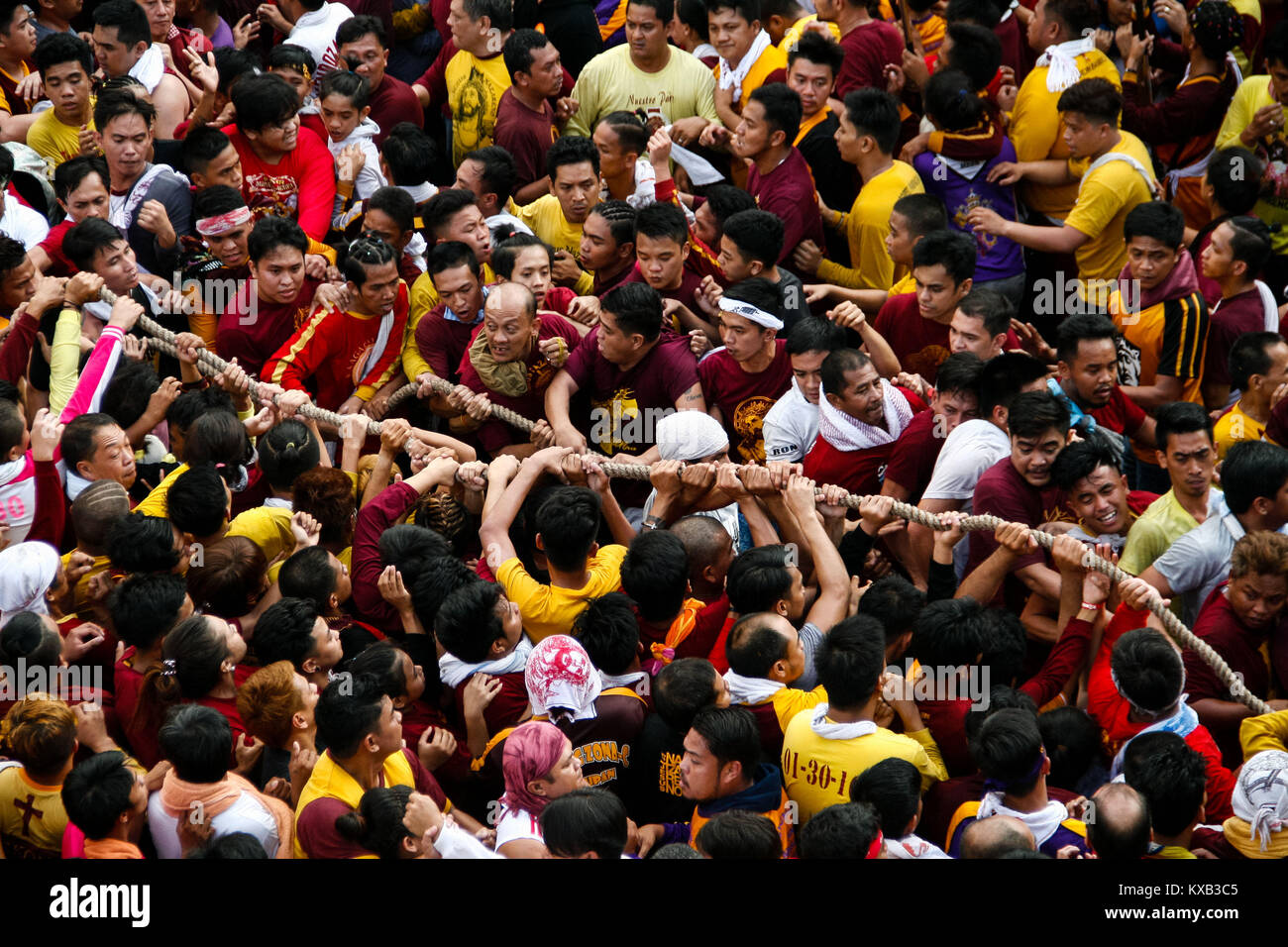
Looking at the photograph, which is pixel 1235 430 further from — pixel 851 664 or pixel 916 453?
pixel 851 664

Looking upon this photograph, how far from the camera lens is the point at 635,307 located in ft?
21.7

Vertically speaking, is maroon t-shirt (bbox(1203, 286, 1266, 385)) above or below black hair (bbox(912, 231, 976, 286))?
below

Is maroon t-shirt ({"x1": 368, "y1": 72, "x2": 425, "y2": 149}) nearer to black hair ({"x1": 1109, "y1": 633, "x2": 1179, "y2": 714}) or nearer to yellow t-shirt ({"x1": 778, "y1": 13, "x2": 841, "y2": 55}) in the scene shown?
yellow t-shirt ({"x1": 778, "y1": 13, "x2": 841, "y2": 55})

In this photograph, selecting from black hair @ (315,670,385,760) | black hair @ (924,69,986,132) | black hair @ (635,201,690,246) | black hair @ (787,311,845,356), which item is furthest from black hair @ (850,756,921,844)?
black hair @ (924,69,986,132)

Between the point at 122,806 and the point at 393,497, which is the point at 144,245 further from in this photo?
the point at 122,806

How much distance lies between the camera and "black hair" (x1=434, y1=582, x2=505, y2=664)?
17.1 feet

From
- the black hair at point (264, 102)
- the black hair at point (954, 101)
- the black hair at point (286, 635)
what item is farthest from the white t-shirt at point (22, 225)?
the black hair at point (954, 101)

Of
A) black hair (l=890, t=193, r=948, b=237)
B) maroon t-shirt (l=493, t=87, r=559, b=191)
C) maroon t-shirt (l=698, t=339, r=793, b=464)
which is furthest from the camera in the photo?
maroon t-shirt (l=493, t=87, r=559, b=191)

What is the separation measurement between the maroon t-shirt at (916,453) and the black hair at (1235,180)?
2559mm

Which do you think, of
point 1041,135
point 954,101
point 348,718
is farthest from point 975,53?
point 348,718

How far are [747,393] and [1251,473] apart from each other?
7.14 feet

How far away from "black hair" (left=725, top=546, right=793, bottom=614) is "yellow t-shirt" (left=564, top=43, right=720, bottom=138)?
391 centimetres

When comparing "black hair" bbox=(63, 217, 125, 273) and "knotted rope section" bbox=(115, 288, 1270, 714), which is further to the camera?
"black hair" bbox=(63, 217, 125, 273)

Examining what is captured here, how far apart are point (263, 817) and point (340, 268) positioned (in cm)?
350
